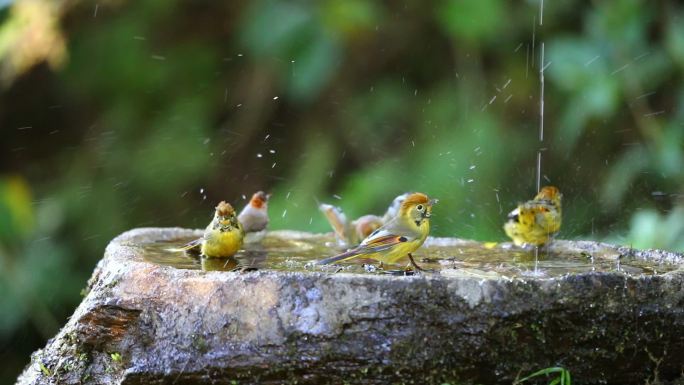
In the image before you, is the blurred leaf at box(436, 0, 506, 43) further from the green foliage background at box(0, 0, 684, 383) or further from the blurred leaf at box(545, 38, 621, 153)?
the blurred leaf at box(545, 38, 621, 153)

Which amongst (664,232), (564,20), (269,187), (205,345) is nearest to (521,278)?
(205,345)

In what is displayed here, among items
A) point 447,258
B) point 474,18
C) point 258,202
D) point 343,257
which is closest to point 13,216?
point 258,202

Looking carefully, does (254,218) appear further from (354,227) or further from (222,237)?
(222,237)

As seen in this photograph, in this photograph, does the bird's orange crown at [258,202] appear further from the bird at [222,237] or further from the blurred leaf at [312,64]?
the blurred leaf at [312,64]

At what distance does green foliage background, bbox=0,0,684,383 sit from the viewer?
6855mm

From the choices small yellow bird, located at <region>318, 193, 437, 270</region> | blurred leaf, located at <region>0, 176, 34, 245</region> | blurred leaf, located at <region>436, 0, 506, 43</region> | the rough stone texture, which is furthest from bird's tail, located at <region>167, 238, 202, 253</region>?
blurred leaf, located at <region>436, 0, 506, 43</region>

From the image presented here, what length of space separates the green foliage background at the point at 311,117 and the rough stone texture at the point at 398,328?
292cm

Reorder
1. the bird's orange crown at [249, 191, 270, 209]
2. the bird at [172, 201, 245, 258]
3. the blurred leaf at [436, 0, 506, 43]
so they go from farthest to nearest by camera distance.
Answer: the blurred leaf at [436, 0, 506, 43]
the bird's orange crown at [249, 191, 270, 209]
the bird at [172, 201, 245, 258]

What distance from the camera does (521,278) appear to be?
3.28 meters

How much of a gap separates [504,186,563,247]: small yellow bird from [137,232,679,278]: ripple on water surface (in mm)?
64

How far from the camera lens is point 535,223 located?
15.8ft

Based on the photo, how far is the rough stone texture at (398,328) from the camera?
3189 mm

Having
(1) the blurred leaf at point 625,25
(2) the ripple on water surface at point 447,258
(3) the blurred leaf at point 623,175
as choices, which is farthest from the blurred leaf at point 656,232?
(1) the blurred leaf at point 625,25

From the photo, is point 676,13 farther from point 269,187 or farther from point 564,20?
point 269,187
